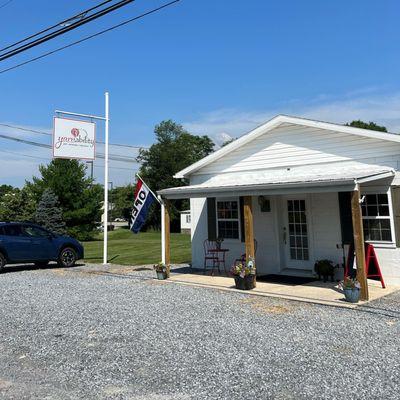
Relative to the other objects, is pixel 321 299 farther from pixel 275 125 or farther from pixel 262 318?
pixel 275 125

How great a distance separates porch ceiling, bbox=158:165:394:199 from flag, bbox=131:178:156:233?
1012mm

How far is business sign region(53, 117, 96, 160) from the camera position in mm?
14992

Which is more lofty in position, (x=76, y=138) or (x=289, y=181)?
(x=76, y=138)

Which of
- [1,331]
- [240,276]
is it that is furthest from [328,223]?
[1,331]

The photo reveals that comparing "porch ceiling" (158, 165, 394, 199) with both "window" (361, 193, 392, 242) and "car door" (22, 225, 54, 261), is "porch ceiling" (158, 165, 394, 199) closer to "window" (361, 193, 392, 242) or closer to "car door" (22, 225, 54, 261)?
"window" (361, 193, 392, 242)

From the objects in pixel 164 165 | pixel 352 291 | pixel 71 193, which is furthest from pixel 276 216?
pixel 164 165

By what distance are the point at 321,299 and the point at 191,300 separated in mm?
2569

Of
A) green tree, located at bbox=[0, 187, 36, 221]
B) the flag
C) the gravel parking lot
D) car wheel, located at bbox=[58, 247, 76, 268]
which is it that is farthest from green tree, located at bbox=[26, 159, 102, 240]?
the gravel parking lot

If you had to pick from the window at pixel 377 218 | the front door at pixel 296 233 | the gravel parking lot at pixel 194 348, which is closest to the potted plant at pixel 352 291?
the gravel parking lot at pixel 194 348

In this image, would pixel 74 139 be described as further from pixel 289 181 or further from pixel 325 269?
pixel 325 269

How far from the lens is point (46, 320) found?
24.0 ft

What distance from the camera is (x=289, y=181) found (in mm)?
9859

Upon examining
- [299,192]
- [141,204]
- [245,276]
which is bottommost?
[245,276]

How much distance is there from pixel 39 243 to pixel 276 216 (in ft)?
25.5
